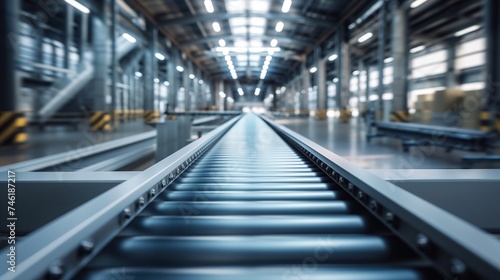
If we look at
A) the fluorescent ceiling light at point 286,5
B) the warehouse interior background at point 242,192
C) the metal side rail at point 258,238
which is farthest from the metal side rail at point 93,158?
the fluorescent ceiling light at point 286,5

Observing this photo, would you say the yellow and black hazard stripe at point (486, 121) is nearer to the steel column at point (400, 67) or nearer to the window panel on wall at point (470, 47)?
the steel column at point (400, 67)

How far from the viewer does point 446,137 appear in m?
5.95

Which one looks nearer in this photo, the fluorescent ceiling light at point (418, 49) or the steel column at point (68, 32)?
the steel column at point (68, 32)

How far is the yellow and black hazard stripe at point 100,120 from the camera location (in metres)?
11.2

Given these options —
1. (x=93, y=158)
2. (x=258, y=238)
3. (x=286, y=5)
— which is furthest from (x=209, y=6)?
(x=258, y=238)

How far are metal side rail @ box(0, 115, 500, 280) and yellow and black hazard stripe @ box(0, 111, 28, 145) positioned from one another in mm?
6072

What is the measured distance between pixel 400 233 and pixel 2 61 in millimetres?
7676

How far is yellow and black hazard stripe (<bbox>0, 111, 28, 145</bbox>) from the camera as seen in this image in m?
6.83

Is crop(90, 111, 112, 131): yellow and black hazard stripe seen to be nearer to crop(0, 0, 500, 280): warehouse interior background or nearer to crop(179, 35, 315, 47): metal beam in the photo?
crop(0, 0, 500, 280): warehouse interior background

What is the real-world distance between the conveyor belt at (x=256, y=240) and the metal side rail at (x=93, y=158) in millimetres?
1901

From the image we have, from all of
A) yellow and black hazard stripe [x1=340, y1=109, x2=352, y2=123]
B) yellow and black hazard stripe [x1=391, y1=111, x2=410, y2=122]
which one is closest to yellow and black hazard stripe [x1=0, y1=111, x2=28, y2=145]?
yellow and black hazard stripe [x1=391, y1=111, x2=410, y2=122]

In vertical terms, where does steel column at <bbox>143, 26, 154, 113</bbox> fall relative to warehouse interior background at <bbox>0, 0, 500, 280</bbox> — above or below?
above

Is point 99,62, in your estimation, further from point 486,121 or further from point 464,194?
point 464,194

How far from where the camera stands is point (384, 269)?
1.28 metres
